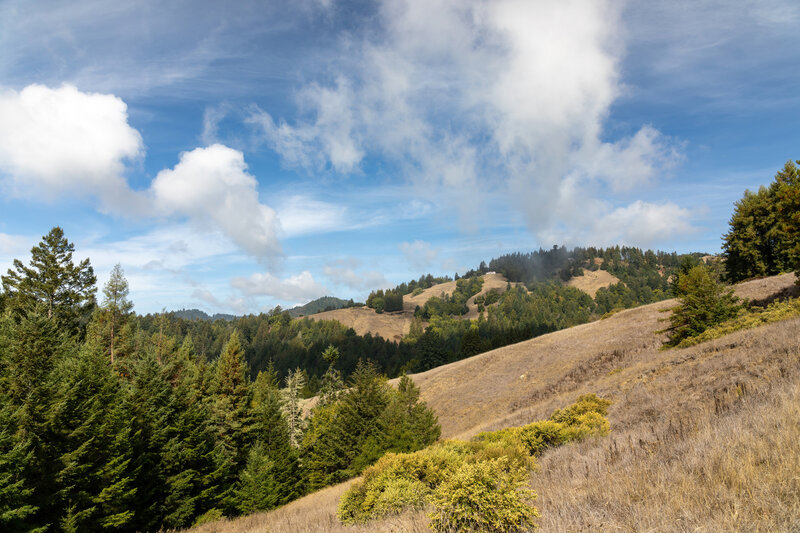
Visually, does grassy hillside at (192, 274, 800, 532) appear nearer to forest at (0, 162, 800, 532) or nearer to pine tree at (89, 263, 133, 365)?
forest at (0, 162, 800, 532)

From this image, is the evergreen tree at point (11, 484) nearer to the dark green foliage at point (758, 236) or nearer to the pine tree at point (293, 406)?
the pine tree at point (293, 406)

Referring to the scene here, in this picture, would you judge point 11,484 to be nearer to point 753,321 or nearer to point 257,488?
point 257,488

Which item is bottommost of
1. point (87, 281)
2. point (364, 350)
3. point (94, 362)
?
point (364, 350)

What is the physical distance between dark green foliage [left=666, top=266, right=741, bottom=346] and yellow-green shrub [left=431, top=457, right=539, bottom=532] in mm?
27072

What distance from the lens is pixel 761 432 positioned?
→ 5547mm

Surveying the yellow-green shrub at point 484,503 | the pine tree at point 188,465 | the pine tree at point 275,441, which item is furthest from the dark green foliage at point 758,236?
the pine tree at point 188,465

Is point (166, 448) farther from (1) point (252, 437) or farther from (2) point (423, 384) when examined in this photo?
(2) point (423, 384)

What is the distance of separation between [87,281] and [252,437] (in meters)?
31.2

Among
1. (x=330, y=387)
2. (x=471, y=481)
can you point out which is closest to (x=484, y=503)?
(x=471, y=481)

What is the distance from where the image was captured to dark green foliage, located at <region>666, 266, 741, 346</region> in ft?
81.6

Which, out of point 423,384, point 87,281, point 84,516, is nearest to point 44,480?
point 84,516

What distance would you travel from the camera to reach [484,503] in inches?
217

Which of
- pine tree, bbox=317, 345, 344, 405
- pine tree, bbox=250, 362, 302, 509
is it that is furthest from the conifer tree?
pine tree, bbox=317, 345, 344, 405

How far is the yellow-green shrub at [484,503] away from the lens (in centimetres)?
514
